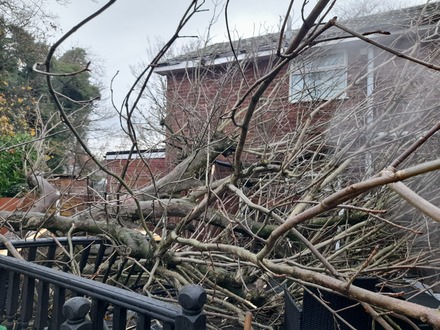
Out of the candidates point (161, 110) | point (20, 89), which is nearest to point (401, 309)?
point (161, 110)

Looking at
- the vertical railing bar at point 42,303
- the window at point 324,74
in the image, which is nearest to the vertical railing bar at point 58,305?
the vertical railing bar at point 42,303

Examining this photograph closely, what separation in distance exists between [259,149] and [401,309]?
4.88 metres

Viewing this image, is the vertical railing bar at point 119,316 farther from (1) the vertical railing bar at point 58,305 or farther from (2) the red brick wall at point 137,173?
(2) the red brick wall at point 137,173

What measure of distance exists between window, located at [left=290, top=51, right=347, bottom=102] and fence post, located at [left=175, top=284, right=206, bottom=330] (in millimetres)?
4668

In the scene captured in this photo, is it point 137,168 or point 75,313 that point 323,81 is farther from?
point 75,313

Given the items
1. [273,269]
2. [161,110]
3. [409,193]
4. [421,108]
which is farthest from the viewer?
[161,110]

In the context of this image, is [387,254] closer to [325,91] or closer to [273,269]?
[273,269]

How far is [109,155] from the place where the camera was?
10.2 metres

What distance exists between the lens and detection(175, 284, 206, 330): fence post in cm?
122

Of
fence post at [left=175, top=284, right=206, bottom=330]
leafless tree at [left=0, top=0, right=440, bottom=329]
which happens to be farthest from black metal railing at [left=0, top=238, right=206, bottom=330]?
leafless tree at [left=0, top=0, right=440, bottom=329]

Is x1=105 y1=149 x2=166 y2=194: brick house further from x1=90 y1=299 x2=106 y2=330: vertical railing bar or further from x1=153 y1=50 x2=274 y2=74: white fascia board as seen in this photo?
x1=90 y1=299 x2=106 y2=330: vertical railing bar

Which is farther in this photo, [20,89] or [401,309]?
[20,89]

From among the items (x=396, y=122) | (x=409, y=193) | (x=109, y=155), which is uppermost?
(x=409, y=193)

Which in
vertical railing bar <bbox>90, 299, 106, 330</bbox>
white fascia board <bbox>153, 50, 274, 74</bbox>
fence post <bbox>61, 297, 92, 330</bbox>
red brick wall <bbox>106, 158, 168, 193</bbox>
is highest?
white fascia board <bbox>153, 50, 274, 74</bbox>
